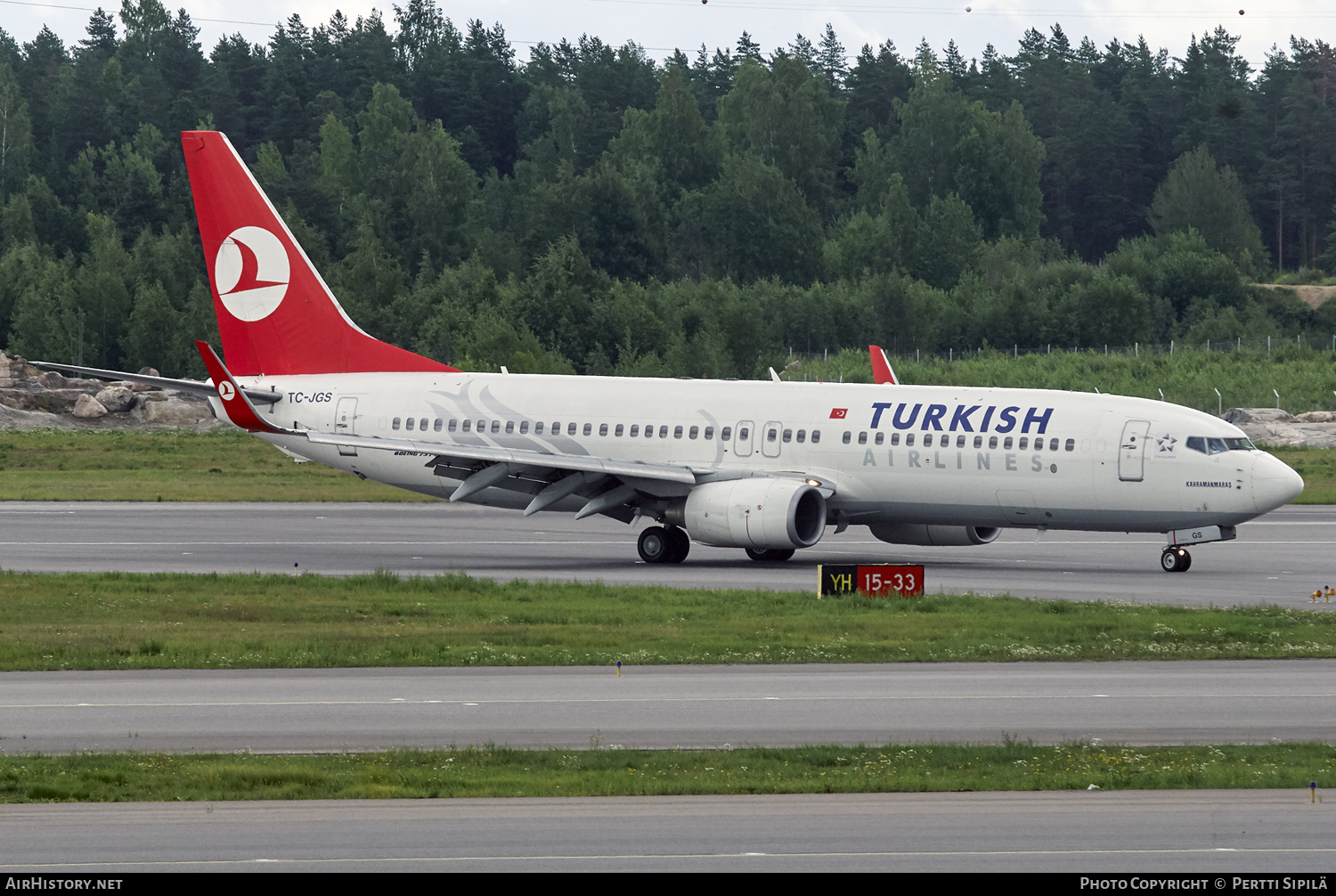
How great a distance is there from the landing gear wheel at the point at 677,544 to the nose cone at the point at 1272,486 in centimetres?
1204

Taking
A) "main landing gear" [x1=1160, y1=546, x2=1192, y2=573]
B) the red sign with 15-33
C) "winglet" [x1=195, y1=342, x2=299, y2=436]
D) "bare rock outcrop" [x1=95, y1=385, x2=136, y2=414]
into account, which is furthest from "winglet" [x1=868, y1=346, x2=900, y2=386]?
"bare rock outcrop" [x1=95, y1=385, x2=136, y2=414]

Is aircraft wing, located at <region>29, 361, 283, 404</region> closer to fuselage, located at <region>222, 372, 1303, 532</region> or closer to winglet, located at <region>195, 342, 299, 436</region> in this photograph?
winglet, located at <region>195, 342, 299, 436</region>

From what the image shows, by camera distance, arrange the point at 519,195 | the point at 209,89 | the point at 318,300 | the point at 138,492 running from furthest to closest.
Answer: the point at 209,89 → the point at 519,195 → the point at 138,492 → the point at 318,300

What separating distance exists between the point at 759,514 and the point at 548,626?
9844mm

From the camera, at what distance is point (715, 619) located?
27.2 m

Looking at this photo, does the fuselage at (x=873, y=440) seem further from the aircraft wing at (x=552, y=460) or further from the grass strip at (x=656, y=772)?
the grass strip at (x=656, y=772)

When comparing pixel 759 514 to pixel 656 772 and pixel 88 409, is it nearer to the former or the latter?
pixel 656 772

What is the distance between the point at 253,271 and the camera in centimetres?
4347

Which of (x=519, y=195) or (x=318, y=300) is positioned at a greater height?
(x=519, y=195)

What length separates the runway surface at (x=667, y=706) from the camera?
1777 centimetres

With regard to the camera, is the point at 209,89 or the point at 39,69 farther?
the point at 39,69
